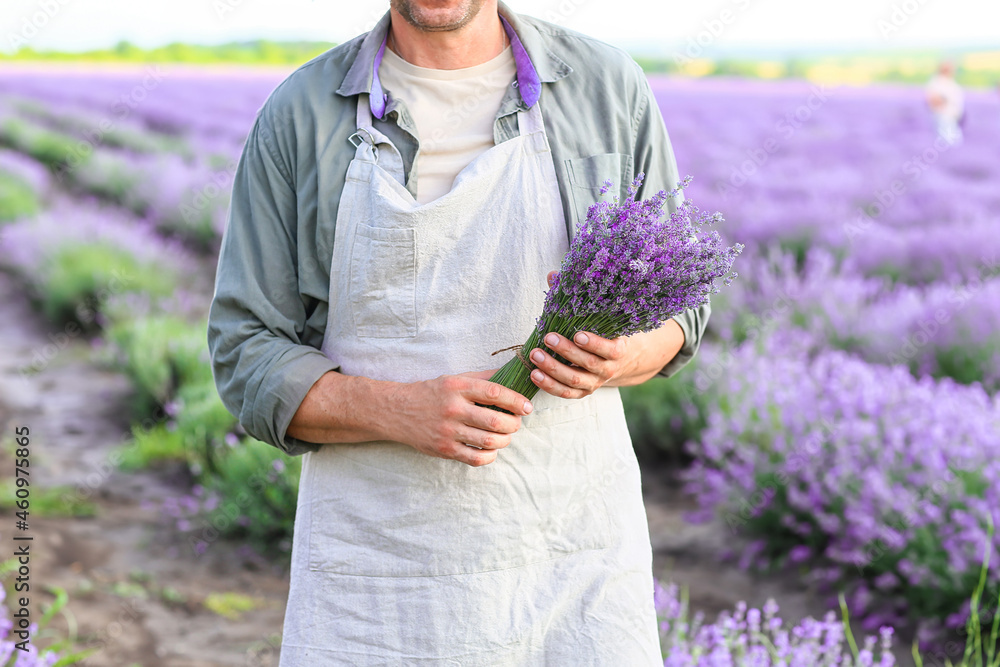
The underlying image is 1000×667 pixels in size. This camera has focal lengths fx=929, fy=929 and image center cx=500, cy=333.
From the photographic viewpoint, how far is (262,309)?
1.58 meters

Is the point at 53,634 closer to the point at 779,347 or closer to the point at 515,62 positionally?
the point at 515,62

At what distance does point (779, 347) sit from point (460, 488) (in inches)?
150

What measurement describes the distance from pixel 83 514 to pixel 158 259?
3.88m

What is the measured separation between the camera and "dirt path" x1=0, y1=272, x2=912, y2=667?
11.5 ft

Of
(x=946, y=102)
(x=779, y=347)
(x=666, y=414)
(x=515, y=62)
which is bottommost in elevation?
(x=666, y=414)

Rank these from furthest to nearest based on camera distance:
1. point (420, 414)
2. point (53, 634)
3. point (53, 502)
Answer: point (53, 502), point (53, 634), point (420, 414)

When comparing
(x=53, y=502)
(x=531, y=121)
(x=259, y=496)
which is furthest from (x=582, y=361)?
(x=53, y=502)

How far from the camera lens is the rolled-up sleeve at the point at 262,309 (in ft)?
5.06

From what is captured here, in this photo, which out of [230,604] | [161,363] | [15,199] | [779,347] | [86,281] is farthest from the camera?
[15,199]

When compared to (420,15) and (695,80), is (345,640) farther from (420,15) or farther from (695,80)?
(695,80)

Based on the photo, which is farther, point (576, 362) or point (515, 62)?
point (515, 62)

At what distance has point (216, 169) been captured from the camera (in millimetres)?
10047

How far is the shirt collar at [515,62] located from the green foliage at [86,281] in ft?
20.2

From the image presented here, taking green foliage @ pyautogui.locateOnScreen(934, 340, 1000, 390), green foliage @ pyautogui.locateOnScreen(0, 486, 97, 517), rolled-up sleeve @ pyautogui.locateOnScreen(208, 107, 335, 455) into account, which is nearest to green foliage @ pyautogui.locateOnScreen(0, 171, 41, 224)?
green foliage @ pyautogui.locateOnScreen(0, 486, 97, 517)
